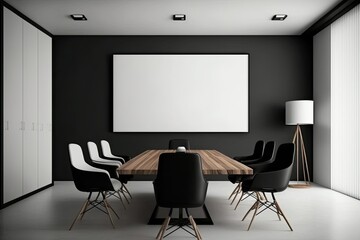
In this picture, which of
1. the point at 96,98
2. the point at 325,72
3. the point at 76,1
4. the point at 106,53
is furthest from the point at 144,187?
the point at 325,72

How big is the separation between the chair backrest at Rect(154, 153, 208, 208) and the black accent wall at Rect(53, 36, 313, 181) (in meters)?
5.01

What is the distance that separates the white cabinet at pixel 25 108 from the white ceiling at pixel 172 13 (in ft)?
1.60

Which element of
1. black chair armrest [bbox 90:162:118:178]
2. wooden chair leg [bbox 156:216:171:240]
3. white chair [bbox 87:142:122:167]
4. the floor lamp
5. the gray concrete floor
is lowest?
the gray concrete floor

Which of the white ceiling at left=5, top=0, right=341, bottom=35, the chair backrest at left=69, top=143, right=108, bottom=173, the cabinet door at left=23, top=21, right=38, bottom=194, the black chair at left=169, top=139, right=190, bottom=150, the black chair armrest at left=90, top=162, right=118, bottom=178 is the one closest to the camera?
the chair backrest at left=69, top=143, right=108, bottom=173

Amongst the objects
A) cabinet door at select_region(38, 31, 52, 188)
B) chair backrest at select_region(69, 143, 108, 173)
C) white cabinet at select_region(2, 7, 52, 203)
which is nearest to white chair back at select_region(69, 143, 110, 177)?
chair backrest at select_region(69, 143, 108, 173)

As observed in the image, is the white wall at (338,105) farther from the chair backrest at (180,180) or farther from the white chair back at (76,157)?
the white chair back at (76,157)

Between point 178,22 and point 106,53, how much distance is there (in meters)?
2.05

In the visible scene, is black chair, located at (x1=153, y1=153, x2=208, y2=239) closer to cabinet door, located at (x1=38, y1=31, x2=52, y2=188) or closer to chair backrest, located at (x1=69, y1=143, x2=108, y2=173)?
chair backrest, located at (x1=69, y1=143, x2=108, y2=173)

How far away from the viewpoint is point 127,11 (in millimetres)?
7000

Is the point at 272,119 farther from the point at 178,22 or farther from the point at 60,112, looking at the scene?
the point at 60,112

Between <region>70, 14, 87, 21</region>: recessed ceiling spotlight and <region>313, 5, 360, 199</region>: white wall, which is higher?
<region>70, 14, 87, 21</region>: recessed ceiling spotlight

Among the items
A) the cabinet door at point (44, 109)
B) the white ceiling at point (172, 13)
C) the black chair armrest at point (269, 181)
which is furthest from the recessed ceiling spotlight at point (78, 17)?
the black chair armrest at point (269, 181)

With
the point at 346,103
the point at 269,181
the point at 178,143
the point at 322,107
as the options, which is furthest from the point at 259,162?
the point at 322,107

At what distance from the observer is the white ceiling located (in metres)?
6.54
